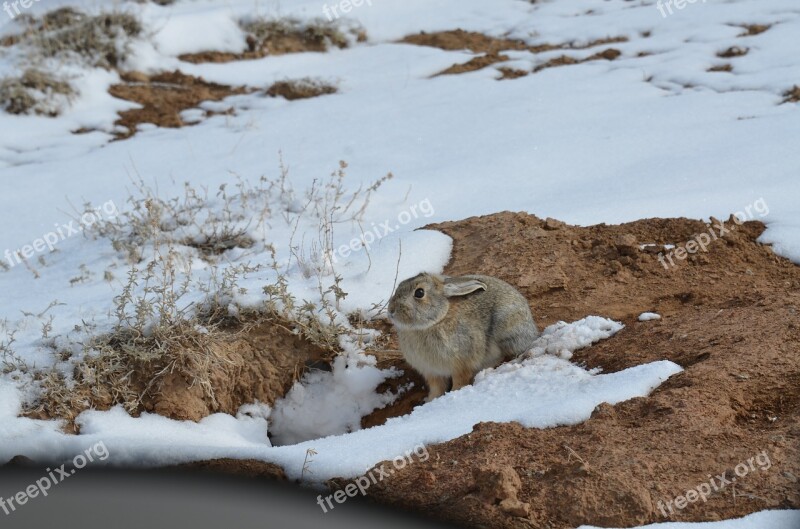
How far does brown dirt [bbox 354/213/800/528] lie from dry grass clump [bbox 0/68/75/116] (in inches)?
284

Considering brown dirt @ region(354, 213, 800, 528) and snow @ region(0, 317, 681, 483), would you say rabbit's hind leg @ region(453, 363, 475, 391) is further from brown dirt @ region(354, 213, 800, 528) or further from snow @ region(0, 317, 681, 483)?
brown dirt @ region(354, 213, 800, 528)

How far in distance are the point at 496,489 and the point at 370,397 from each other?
2.17 metres

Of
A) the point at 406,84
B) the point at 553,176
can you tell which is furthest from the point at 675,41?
the point at 553,176

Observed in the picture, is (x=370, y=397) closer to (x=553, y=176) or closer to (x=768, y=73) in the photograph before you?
(x=553, y=176)

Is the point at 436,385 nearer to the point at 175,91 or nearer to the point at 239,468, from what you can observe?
the point at 239,468

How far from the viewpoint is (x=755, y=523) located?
12.5 feet
